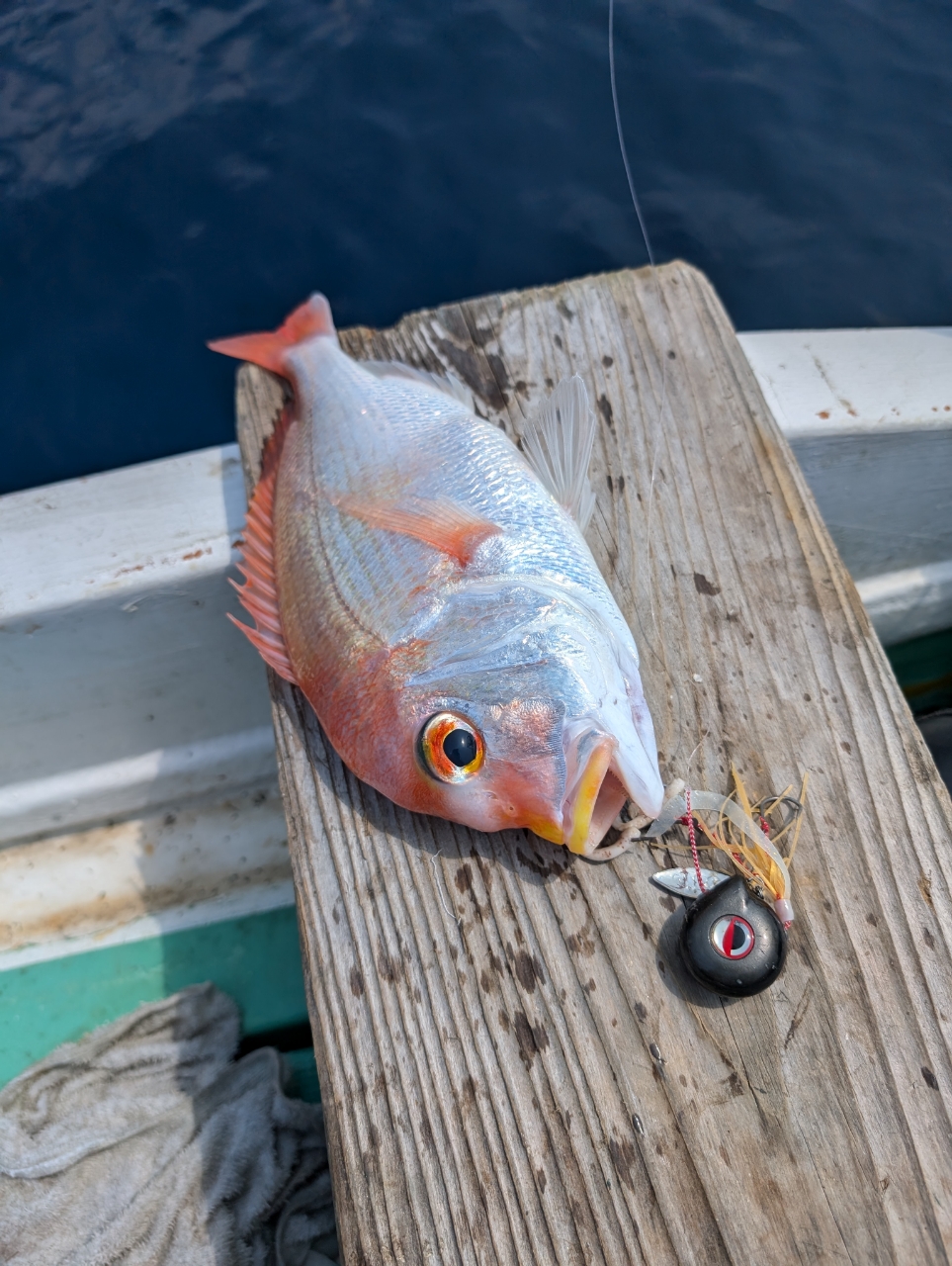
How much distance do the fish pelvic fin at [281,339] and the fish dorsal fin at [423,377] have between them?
0.22 meters

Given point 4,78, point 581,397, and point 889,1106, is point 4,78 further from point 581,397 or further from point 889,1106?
point 889,1106

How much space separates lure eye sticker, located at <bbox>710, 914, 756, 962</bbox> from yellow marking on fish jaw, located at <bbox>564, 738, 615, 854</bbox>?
0.27 metres

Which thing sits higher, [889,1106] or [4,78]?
[4,78]

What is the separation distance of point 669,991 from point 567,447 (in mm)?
1191

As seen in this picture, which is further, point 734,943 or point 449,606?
point 449,606

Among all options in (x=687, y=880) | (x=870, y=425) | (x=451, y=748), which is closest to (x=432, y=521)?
(x=451, y=748)

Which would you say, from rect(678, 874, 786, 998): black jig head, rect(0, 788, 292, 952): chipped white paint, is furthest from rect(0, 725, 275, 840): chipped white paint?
rect(678, 874, 786, 998): black jig head

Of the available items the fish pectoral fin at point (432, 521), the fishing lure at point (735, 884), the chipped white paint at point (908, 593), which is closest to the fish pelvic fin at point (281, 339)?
the fish pectoral fin at point (432, 521)

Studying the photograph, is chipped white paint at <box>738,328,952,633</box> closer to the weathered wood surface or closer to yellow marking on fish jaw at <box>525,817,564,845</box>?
the weathered wood surface

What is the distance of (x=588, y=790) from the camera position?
1.34 m

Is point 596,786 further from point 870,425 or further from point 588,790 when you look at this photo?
point 870,425

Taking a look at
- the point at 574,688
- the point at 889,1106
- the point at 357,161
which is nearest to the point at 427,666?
the point at 574,688

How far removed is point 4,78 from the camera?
14.4 ft

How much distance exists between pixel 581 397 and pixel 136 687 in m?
1.65
